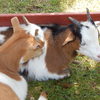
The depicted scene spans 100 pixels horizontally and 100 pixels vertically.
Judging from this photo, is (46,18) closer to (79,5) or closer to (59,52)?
(59,52)

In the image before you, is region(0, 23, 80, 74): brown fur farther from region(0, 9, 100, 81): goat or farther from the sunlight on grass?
the sunlight on grass

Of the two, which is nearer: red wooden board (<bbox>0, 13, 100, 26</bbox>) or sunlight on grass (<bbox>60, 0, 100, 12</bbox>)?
red wooden board (<bbox>0, 13, 100, 26</bbox>)

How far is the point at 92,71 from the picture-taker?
4.61 m

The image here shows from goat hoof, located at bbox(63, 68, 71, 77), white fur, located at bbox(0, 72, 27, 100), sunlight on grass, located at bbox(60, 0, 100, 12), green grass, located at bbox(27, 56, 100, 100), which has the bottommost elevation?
green grass, located at bbox(27, 56, 100, 100)

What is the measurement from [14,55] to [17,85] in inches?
14.6

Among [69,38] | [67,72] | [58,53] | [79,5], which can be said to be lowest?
[67,72]

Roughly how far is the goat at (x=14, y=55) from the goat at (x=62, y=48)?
422mm

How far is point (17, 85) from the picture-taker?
12.7 ft

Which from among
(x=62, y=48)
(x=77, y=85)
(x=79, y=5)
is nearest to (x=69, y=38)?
(x=62, y=48)

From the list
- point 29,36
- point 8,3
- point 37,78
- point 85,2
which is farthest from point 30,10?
point 29,36

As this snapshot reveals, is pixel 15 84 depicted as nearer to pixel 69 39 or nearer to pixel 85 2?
pixel 69 39

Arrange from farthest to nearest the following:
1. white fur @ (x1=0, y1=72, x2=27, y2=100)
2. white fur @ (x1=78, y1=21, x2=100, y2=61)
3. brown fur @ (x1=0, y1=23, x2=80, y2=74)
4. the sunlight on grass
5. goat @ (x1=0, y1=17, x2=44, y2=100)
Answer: the sunlight on grass, brown fur @ (x1=0, y1=23, x2=80, y2=74), white fur @ (x1=78, y1=21, x2=100, y2=61), white fur @ (x1=0, y1=72, x2=27, y2=100), goat @ (x1=0, y1=17, x2=44, y2=100)

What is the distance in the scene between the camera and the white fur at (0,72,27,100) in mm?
3747

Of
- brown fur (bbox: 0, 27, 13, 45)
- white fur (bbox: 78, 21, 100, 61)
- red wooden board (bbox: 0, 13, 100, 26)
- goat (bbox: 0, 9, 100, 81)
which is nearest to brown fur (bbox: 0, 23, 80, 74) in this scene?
goat (bbox: 0, 9, 100, 81)
